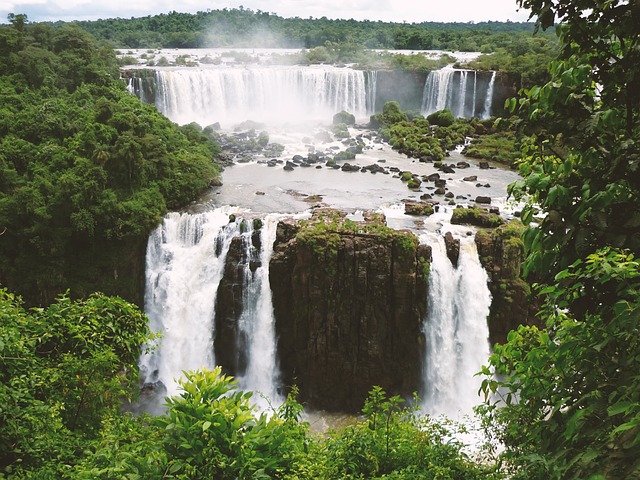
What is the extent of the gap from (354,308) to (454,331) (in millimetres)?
3391

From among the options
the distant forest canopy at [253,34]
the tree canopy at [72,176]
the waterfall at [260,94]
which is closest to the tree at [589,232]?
the tree canopy at [72,176]

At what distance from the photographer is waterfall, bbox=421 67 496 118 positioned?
3956 centimetres

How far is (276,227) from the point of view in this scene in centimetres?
1866

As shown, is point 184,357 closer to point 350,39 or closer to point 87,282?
point 87,282

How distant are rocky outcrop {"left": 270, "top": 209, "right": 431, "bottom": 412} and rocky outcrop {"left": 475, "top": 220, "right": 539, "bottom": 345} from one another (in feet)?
7.29

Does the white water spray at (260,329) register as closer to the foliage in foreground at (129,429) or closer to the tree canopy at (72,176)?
the tree canopy at (72,176)

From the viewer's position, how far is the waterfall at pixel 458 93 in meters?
39.6

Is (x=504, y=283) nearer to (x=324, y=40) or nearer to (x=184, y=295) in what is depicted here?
(x=184, y=295)

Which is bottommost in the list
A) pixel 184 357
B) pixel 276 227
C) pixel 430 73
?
pixel 184 357

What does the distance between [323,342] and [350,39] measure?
49182 millimetres

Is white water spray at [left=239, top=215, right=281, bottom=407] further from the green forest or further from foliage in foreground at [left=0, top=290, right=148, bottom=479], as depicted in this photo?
foliage in foreground at [left=0, top=290, right=148, bottom=479]

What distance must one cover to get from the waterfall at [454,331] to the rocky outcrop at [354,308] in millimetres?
417

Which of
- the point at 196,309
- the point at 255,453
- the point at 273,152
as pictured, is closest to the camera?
the point at 255,453

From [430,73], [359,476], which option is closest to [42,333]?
[359,476]
